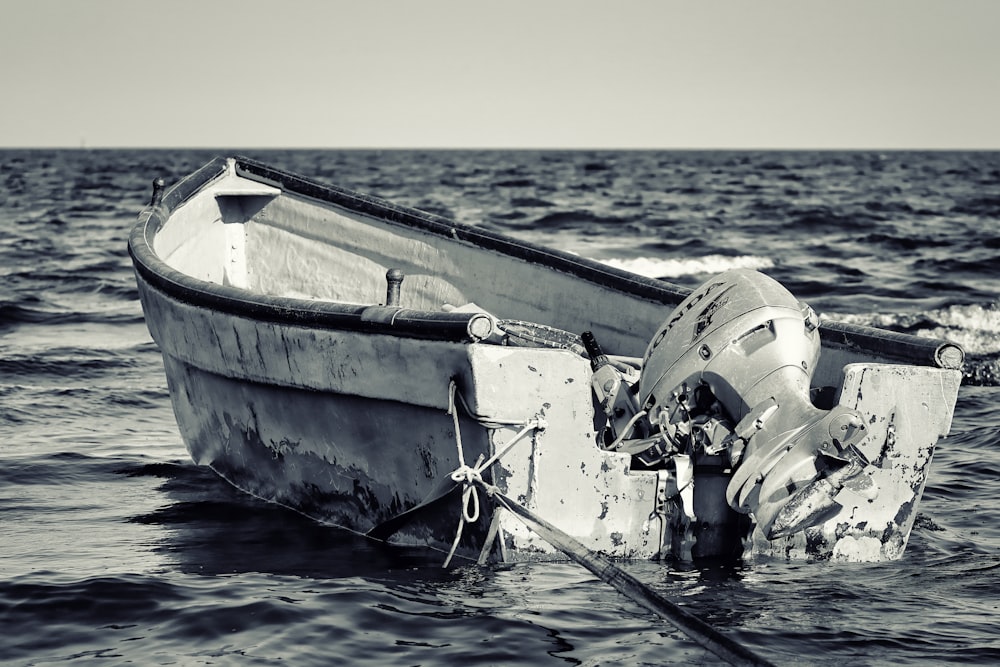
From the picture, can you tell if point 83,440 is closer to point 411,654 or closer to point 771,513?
point 411,654

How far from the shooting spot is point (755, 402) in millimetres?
4262

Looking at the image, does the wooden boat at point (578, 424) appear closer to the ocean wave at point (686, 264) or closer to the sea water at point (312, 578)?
the sea water at point (312, 578)

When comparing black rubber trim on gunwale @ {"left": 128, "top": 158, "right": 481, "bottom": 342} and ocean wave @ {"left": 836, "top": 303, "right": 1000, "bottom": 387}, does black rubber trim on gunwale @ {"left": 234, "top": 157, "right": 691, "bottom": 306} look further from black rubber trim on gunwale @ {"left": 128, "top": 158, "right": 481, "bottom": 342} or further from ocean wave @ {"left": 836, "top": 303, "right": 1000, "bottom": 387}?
ocean wave @ {"left": 836, "top": 303, "right": 1000, "bottom": 387}

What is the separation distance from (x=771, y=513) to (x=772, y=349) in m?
0.65

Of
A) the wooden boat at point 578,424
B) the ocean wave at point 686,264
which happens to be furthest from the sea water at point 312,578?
the ocean wave at point 686,264

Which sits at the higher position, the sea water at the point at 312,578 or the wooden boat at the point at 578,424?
the wooden boat at the point at 578,424

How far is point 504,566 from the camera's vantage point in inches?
175

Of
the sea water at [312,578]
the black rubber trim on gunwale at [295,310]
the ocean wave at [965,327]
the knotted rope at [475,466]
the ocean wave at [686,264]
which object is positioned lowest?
the sea water at [312,578]

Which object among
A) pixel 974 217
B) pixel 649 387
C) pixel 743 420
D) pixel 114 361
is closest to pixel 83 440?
pixel 114 361

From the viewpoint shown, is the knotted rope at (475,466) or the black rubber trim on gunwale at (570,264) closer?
the knotted rope at (475,466)

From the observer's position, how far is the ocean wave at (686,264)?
16.6 metres

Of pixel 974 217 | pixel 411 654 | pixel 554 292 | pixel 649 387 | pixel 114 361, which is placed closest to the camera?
pixel 411 654

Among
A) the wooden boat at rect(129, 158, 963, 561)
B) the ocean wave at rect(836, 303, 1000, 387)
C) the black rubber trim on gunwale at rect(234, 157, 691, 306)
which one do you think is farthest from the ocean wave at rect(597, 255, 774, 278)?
the wooden boat at rect(129, 158, 963, 561)

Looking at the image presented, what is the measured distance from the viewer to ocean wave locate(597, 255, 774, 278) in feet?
54.3
